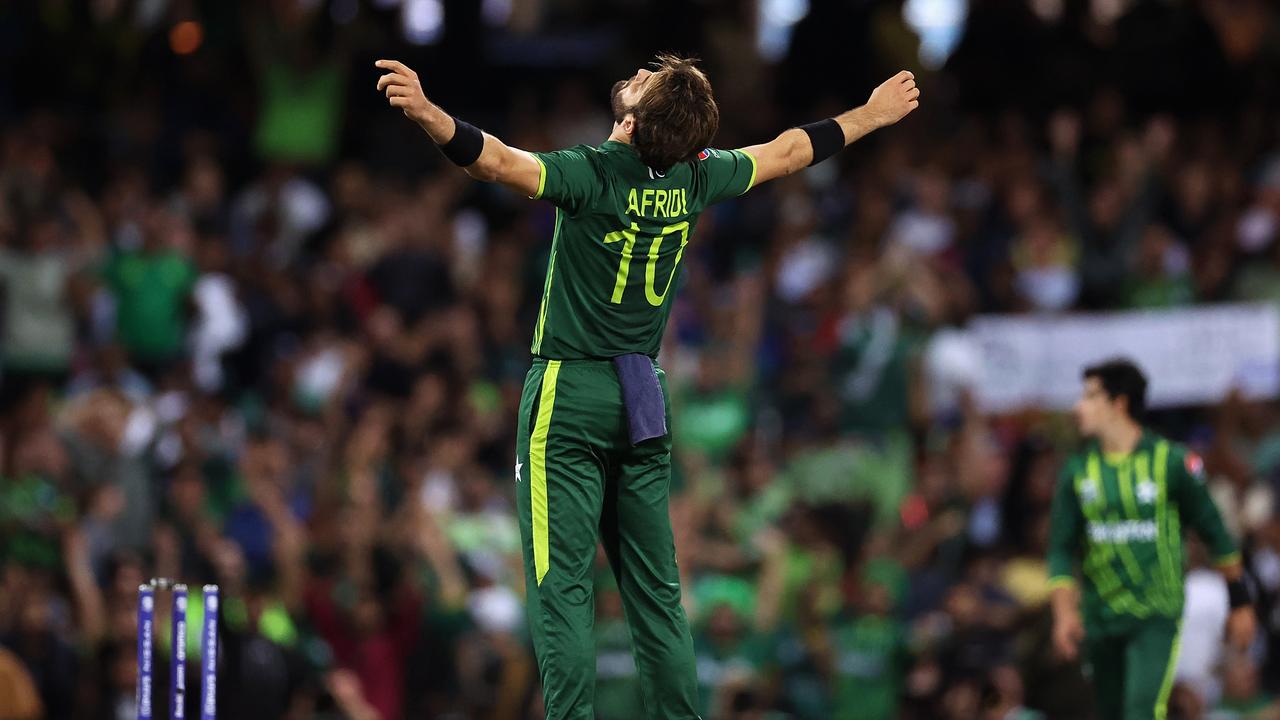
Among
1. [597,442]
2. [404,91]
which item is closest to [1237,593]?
[597,442]

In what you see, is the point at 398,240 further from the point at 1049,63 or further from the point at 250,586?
the point at 1049,63

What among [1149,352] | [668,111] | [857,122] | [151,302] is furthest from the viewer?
[1149,352]

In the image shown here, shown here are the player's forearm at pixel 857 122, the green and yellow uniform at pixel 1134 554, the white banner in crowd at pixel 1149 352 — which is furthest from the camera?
the white banner in crowd at pixel 1149 352

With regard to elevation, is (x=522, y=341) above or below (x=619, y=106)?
above

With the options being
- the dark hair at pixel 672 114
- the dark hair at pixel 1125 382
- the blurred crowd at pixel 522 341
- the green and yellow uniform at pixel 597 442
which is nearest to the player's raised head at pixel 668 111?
the dark hair at pixel 672 114

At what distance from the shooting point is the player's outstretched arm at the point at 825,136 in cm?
811

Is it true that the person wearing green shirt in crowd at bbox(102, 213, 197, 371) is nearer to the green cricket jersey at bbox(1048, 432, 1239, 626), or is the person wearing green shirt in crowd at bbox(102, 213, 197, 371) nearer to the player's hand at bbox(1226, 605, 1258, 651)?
the green cricket jersey at bbox(1048, 432, 1239, 626)

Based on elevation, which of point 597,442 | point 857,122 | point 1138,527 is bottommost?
point 1138,527

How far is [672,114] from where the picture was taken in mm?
7496

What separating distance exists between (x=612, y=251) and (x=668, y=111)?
57 centimetres

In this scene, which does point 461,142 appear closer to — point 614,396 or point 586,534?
point 614,396

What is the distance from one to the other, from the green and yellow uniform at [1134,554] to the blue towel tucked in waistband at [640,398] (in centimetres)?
373

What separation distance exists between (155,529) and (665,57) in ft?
26.9

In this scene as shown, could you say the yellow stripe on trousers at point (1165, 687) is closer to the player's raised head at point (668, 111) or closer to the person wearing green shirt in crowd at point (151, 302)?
the player's raised head at point (668, 111)
